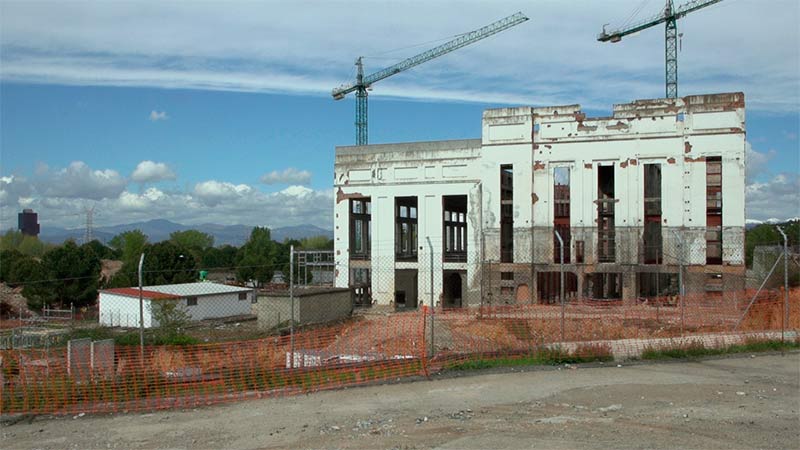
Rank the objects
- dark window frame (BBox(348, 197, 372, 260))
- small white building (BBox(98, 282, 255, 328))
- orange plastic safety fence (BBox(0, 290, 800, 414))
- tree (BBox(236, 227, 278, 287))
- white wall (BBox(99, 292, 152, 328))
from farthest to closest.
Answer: tree (BBox(236, 227, 278, 287)), dark window frame (BBox(348, 197, 372, 260)), white wall (BBox(99, 292, 152, 328)), small white building (BBox(98, 282, 255, 328)), orange plastic safety fence (BBox(0, 290, 800, 414))

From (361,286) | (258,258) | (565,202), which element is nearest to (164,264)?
(258,258)

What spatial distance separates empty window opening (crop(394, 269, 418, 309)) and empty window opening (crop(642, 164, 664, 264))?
13760mm

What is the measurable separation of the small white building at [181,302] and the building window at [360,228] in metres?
9.24

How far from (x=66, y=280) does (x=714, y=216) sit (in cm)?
4331

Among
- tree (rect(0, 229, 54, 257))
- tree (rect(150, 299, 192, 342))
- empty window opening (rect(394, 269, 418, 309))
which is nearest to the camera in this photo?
tree (rect(150, 299, 192, 342))

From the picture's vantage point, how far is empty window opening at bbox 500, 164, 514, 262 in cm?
3828

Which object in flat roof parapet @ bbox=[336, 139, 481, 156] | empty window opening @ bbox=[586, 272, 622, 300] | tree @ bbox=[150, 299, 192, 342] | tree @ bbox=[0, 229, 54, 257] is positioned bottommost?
tree @ bbox=[150, 299, 192, 342]

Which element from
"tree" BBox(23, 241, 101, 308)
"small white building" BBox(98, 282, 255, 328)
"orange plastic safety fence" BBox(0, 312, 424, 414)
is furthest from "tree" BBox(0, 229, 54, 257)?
"orange plastic safety fence" BBox(0, 312, 424, 414)

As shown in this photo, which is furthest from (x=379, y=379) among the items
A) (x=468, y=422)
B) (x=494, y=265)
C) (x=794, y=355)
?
(x=494, y=265)

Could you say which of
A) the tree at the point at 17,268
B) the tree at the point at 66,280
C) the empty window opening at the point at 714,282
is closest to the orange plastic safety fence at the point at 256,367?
the empty window opening at the point at 714,282

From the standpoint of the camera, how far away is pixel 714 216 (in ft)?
115

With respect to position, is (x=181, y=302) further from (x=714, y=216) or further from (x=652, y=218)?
(x=714, y=216)

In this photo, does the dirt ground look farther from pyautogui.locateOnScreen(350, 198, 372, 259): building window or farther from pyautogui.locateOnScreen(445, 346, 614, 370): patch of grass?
pyautogui.locateOnScreen(350, 198, 372, 259): building window

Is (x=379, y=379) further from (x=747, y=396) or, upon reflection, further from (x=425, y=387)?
A: (x=747, y=396)
